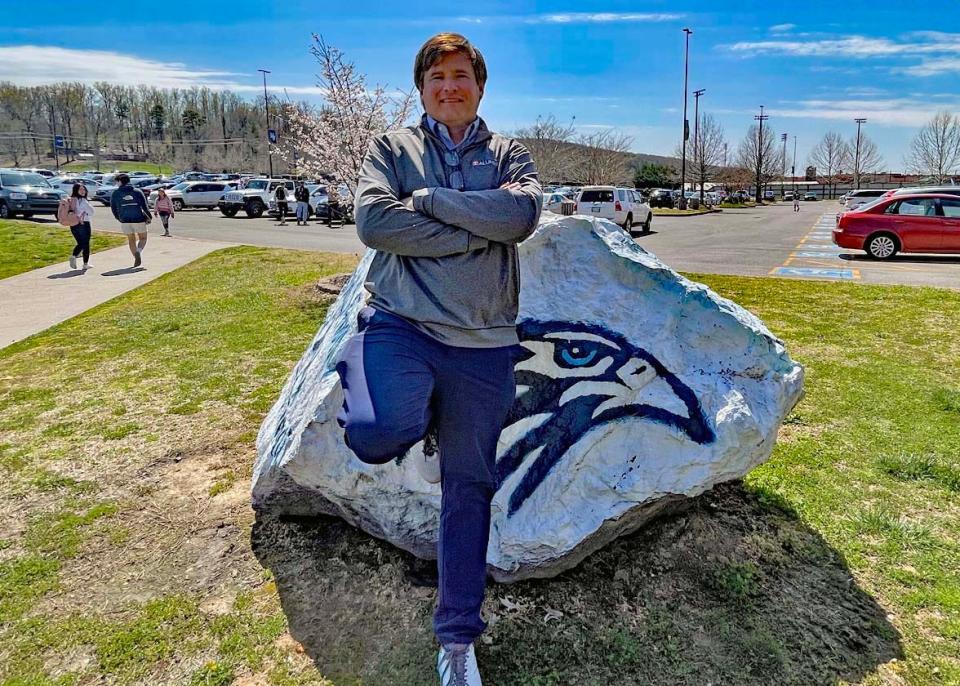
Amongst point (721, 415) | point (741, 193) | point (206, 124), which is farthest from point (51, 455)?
point (206, 124)

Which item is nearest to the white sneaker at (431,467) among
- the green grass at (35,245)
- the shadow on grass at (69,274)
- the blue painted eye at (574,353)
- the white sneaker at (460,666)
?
the white sneaker at (460,666)

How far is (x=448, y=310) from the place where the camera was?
6.58 ft

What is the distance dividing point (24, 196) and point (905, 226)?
1063 inches

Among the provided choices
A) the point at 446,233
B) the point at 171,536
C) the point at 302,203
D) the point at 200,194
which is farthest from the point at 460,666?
the point at 200,194

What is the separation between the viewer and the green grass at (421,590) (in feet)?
7.80

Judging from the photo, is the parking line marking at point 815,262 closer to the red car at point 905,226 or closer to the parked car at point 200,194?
the red car at point 905,226

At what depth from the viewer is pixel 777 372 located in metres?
2.98

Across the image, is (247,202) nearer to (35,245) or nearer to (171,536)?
(35,245)

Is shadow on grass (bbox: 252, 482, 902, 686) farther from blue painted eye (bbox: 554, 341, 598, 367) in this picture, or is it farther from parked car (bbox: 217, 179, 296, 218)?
parked car (bbox: 217, 179, 296, 218)

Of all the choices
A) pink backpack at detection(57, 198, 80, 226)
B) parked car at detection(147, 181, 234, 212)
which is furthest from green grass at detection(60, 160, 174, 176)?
pink backpack at detection(57, 198, 80, 226)

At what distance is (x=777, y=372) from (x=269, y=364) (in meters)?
4.38

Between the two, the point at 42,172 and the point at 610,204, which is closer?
the point at 610,204

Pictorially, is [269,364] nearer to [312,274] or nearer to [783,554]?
[783,554]

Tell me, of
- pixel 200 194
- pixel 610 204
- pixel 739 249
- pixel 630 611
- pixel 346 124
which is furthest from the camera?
pixel 200 194
